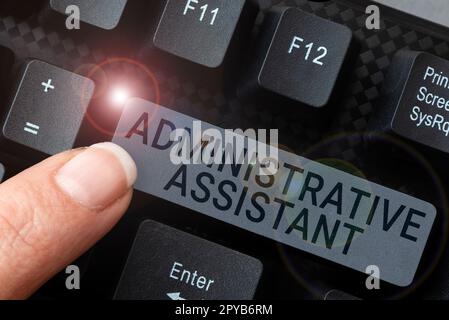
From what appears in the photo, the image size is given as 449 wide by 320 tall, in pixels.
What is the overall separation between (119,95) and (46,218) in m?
0.14

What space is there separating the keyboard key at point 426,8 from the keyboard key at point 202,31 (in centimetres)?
17

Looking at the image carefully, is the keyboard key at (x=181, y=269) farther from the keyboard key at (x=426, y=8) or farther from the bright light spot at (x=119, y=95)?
the keyboard key at (x=426, y=8)

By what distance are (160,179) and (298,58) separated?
18 cm

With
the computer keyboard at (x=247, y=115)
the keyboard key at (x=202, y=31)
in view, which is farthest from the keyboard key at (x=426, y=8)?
the keyboard key at (x=202, y=31)

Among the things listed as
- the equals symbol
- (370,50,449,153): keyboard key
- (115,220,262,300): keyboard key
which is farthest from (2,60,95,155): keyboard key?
(370,50,449,153): keyboard key

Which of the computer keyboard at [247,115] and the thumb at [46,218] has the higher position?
the computer keyboard at [247,115]

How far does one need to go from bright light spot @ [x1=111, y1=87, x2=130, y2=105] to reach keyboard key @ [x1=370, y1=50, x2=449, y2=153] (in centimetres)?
26

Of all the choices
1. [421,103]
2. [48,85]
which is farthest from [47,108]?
[421,103]

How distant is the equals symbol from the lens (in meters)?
0.69

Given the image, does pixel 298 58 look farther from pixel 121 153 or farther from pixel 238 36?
pixel 121 153

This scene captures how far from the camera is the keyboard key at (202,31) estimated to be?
0.68 m

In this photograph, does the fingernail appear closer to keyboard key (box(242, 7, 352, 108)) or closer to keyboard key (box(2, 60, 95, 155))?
keyboard key (box(2, 60, 95, 155))

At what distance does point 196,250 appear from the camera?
27.0 inches
